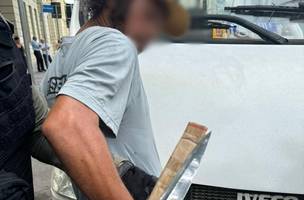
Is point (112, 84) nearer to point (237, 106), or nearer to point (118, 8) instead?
point (118, 8)

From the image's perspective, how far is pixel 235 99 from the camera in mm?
2074

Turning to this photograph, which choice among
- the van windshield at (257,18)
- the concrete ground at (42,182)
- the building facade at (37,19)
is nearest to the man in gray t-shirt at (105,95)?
the van windshield at (257,18)

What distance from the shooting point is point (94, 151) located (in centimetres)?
97

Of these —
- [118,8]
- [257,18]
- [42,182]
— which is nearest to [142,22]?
[118,8]

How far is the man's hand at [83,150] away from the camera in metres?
0.96

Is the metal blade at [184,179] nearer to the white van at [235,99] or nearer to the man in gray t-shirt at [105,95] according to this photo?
the man in gray t-shirt at [105,95]

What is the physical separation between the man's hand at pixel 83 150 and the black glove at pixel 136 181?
0.20m

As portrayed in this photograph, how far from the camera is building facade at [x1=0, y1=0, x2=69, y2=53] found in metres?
18.2

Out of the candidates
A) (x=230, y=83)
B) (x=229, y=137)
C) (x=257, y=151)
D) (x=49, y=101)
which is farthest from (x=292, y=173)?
(x=49, y=101)

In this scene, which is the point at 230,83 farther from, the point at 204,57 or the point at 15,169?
the point at 15,169

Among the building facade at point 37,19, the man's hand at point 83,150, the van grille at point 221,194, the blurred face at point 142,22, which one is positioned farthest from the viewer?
the building facade at point 37,19

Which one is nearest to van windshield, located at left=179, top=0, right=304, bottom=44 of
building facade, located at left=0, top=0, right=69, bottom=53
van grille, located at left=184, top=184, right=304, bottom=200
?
van grille, located at left=184, top=184, right=304, bottom=200

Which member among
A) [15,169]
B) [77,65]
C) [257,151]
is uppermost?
[77,65]

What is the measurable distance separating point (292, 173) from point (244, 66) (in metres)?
0.68
